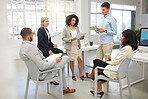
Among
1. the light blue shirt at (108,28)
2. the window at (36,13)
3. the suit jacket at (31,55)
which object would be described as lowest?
the suit jacket at (31,55)

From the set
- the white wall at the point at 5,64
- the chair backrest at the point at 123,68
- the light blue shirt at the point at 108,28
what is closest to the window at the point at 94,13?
the light blue shirt at the point at 108,28

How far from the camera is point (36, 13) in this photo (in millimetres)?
6887

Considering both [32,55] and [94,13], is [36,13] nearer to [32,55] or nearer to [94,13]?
[94,13]

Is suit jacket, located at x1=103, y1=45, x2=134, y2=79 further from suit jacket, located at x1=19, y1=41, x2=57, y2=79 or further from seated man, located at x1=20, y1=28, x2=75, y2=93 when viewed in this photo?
suit jacket, located at x1=19, y1=41, x2=57, y2=79

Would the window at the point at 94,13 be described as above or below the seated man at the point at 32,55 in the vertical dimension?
above

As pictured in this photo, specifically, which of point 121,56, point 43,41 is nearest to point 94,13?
point 43,41

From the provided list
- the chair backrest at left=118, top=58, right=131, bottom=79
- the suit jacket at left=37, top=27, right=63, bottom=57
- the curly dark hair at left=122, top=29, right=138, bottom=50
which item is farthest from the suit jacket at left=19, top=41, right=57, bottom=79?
the curly dark hair at left=122, top=29, right=138, bottom=50

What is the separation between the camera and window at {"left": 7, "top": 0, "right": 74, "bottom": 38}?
648cm

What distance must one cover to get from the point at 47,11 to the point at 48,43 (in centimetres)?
419

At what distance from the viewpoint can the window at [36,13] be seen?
6.48 meters

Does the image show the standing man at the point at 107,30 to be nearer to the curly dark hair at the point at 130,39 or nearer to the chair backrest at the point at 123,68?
the curly dark hair at the point at 130,39

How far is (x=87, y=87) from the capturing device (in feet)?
10.5

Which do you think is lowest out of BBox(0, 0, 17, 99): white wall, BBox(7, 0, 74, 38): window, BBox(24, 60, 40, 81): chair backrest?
BBox(24, 60, 40, 81): chair backrest

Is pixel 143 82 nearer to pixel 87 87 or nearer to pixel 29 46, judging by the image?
pixel 87 87
